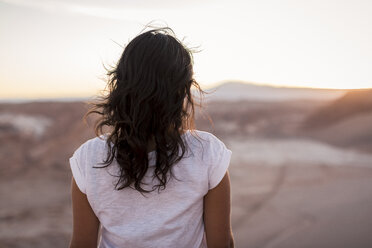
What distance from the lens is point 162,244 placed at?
1238 millimetres

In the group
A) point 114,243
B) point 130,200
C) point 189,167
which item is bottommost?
point 114,243

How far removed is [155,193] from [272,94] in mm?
10393

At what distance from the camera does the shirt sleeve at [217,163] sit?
3.91 ft

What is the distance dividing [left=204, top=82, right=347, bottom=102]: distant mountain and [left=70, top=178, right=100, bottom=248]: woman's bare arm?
22.7ft

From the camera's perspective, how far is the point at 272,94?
1116 cm

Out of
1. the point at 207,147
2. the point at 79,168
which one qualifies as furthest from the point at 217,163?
the point at 79,168

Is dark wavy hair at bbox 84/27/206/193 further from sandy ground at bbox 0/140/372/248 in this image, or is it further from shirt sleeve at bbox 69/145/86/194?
sandy ground at bbox 0/140/372/248

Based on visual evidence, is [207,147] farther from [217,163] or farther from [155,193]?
[155,193]

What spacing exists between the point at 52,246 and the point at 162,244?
3.32 metres

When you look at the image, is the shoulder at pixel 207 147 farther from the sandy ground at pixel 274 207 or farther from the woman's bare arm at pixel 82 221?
the sandy ground at pixel 274 207

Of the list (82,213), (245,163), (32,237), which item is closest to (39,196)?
(32,237)

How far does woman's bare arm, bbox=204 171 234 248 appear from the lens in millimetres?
1246

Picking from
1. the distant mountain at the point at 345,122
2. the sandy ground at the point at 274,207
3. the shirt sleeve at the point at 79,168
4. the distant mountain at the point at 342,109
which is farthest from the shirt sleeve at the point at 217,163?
the distant mountain at the point at 342,109

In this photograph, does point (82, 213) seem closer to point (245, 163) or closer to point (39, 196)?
point (39, 196)
